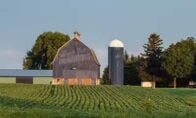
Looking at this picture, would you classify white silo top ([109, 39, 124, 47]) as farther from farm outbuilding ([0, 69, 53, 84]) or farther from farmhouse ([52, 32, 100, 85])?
farm outbuilding ([0, 69, 53, 84])

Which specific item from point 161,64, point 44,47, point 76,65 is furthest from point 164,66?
point 44,47

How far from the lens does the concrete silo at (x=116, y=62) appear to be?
94750 mm

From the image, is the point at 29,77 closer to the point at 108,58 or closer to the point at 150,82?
the point at 108,58

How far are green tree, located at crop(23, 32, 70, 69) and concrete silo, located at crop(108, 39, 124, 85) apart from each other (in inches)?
682

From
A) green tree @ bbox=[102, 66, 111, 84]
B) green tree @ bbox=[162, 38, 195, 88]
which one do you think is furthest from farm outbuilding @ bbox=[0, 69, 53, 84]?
green tree @ bbox=[162, 38, 195, 88]

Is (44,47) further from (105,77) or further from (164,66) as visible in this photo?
(164,66)

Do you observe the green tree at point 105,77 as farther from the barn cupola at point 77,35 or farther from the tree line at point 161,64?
the barn cupola at point 77,35

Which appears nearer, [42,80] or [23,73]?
[42,80]

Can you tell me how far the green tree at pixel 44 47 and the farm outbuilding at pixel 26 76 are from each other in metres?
10.5

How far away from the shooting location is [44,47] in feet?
376

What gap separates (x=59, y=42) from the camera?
114938 mm

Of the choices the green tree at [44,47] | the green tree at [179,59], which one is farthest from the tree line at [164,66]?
the green tree at [44,47]

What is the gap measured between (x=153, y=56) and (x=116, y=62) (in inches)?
519

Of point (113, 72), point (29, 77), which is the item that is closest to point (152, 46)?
point (113, 72)
